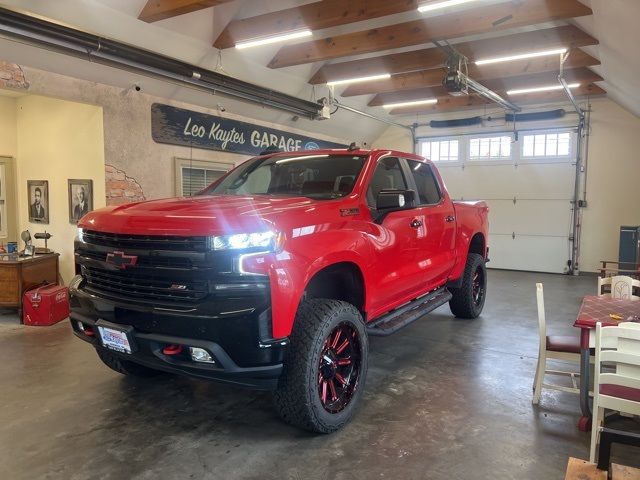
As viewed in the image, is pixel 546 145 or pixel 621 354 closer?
pixel 621 354

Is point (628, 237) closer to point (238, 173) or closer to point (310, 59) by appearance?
point (310, 59)

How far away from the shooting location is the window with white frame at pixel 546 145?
952 cm

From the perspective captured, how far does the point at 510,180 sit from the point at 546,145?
999mm

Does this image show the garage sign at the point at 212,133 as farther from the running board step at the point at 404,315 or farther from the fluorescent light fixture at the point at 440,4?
the running board step at the point at 404,315

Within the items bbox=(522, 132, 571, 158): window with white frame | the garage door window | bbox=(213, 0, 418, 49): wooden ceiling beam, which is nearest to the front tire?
the garage door window

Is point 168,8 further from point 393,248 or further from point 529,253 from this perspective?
point 529,253

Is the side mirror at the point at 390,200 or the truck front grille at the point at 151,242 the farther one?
the side mirror at the point at 390,200

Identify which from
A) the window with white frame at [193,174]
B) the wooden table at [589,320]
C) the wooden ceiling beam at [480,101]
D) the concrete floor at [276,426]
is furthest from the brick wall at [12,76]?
the wooden ceiling beam at [480,101]

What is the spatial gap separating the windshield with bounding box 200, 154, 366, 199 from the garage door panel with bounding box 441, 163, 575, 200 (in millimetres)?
7689

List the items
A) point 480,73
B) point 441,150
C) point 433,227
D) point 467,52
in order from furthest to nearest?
point 441,150 < point 480,73 < point 467,52 < point 433,227

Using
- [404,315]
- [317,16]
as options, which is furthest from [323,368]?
[317,16]

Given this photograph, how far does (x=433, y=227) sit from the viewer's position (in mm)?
4051

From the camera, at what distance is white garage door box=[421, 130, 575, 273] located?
9.57m

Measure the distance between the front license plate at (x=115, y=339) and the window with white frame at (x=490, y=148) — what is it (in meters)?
9.57
